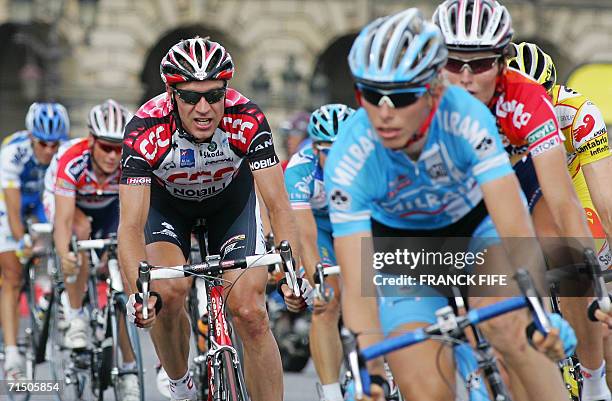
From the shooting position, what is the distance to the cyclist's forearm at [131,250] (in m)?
7.42

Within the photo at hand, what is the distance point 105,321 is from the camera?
10.2 meters

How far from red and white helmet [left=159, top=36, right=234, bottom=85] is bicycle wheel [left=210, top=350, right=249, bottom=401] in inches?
58.1

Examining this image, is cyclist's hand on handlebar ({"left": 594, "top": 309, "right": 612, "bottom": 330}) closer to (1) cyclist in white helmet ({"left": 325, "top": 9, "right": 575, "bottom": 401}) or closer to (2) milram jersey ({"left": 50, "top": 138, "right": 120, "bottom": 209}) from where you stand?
(1) cyclist in white helmet ({"left": 325, "top": 9, "right": 575, "bottom": 401})

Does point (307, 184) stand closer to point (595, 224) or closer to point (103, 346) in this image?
point (103, 346)

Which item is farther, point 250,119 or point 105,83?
point 105,83

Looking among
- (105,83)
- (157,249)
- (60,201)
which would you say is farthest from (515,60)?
(105,83)

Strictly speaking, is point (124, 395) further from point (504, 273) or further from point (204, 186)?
point (504, 273)

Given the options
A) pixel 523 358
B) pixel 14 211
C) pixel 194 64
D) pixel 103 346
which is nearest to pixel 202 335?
pixel 103 346

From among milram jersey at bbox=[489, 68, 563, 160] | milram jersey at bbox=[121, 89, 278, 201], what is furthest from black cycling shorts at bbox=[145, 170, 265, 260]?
milram jersey at bbox=[489, 68, 563, 160]

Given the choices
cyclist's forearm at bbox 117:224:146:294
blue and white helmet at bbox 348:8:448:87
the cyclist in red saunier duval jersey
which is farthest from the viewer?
the cyclist in red saunier duval jersey

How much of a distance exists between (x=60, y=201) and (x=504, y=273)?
5.76 m

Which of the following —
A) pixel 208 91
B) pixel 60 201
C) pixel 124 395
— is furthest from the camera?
pixel 60 201

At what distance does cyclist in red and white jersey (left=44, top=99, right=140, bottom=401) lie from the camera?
35.5ft

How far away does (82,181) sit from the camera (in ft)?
36.4
